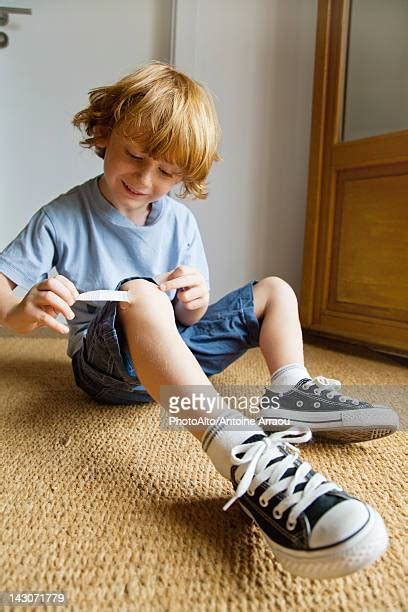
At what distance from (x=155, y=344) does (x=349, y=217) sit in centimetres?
87

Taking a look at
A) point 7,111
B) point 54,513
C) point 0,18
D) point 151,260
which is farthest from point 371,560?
point 0,18

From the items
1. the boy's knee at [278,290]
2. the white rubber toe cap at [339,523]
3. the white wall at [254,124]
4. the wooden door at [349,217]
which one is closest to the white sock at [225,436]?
the white rubber toe cap at [339,523]

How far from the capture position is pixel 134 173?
70cm

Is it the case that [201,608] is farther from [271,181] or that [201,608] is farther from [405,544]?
[271,181]

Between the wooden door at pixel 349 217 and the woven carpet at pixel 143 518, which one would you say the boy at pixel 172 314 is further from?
the wooden door at pixel 349 217

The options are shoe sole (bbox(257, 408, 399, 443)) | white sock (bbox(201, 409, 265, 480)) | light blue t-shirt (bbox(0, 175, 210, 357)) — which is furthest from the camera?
light blue t-shirt (bbox(0, 175, 210, 357))

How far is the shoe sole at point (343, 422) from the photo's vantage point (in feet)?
1.98

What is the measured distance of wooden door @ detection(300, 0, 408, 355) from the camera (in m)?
1.16

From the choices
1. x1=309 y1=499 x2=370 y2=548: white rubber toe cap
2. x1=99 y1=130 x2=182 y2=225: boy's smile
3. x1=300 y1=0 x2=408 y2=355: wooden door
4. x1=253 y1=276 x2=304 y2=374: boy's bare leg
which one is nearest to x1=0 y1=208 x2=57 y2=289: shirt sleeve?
x1=99 y1=130 x2=182 y2=225: boy's smile

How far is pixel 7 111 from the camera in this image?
142 centimetres

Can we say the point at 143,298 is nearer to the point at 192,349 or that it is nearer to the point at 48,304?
the point at 48,304

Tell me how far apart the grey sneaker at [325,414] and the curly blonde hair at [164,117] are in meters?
0.33

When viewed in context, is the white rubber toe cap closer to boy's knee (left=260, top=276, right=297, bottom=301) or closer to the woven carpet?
the woven carpet

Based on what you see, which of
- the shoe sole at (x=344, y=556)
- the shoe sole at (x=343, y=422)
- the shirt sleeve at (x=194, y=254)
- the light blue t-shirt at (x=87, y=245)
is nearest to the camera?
the shoe sole at (x=344, y=556)
